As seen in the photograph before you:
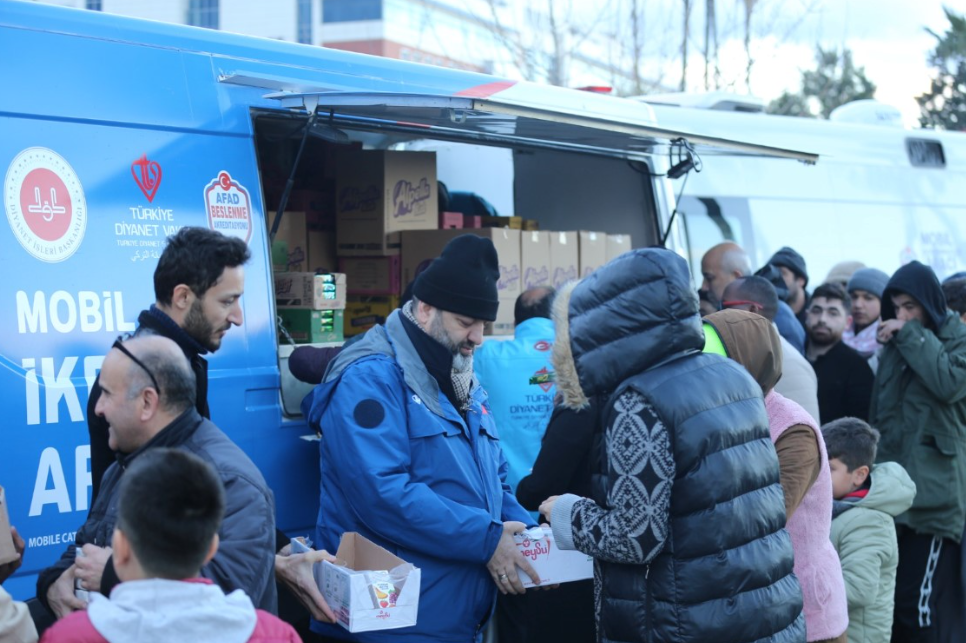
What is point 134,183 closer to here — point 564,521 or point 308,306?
point 308,306

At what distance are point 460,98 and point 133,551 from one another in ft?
7.00

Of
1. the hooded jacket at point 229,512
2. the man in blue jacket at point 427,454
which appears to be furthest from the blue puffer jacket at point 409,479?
the hooded jacket at point 229,512

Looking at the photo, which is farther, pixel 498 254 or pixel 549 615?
pixel 498 254

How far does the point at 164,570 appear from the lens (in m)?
2.07

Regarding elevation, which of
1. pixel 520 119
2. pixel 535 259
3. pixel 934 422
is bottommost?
pixel 934 422

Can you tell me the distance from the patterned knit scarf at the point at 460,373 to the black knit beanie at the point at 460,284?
0.27 ft

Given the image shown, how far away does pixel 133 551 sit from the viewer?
2.08 metres

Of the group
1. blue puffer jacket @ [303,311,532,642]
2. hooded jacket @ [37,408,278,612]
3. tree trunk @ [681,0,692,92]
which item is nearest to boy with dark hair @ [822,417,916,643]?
blue puffer jacket @ [303,311,532,642]

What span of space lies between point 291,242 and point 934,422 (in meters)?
3.19

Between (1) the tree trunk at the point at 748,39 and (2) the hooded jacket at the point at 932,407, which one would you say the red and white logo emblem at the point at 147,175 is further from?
(1) the tree trunk at the point at 748,39

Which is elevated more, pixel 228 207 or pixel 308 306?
pixel 228 207

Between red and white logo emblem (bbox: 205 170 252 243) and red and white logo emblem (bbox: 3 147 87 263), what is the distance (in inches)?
18.4

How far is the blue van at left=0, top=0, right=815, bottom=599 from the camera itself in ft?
10.7

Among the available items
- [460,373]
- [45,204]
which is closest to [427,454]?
[460,373]
